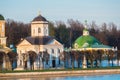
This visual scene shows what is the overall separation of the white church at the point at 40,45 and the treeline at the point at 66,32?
2078 centimetres

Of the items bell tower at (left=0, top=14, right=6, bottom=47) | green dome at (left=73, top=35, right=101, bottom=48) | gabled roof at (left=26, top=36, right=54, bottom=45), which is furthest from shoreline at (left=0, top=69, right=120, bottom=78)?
green dome at (left=73, top=35, right=101, bottom=48)

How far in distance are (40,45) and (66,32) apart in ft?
111

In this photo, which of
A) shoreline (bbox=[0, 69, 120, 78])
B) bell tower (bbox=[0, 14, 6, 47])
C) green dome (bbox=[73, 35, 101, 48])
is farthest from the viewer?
green dome (bbox=[73, 35, 101, 48])

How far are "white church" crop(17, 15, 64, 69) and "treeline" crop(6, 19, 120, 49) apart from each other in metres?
20.8

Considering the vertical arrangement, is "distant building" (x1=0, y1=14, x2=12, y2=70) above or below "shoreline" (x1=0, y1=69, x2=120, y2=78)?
above

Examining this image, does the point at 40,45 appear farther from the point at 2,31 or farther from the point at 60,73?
A: the point at 60,73

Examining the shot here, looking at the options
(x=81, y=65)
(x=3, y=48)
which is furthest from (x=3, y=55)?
(x=81, y=65)

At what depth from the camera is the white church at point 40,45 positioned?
7469 centimetres

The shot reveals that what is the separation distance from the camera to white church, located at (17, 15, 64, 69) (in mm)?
74688

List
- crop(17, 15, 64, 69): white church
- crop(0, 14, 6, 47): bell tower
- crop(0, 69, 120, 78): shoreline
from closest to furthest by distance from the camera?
crop(0, 69, 120, 78): shoreline, crop(0, 14, 6, 47): bell tower, crop(17, 15, 64, 69): white church

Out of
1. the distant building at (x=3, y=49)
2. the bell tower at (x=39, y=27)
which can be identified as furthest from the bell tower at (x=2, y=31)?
the bell tower at (x=39, y=27)

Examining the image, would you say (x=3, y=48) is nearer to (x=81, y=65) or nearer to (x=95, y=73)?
(x=81, y=65)

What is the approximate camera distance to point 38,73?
64.6m

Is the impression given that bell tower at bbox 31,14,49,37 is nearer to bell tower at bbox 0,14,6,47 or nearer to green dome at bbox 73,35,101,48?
bell tower at bbox 0,14,6,47
